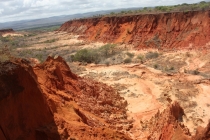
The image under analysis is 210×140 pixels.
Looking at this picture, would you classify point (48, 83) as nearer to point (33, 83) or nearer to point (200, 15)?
point (33, 83)

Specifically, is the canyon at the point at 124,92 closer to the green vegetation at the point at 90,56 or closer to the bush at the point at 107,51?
the bush at the point at 107,51

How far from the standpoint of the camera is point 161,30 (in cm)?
4562

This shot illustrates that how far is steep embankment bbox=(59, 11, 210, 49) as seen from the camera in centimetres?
4028

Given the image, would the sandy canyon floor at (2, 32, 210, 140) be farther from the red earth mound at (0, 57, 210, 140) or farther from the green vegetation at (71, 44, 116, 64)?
the green vegetation at (71, 44, 116, 64)

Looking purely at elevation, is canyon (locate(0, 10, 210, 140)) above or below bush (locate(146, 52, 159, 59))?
above

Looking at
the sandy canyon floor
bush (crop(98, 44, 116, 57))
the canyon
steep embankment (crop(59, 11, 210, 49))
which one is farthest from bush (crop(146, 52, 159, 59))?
bush (crop(98, 44, 116, 57))

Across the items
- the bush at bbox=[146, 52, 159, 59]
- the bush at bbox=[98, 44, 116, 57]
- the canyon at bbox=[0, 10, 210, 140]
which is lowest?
the bush at bbox=[146, 52, 159, 59]

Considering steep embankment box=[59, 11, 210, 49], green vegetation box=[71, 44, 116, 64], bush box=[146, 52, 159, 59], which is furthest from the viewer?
steep embankment box=[59, 11, 210, 49]

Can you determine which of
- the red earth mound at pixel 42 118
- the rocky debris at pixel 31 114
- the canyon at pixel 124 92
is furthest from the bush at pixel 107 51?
the rocky debris at pixel 31 114

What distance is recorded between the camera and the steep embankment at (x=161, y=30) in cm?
4028

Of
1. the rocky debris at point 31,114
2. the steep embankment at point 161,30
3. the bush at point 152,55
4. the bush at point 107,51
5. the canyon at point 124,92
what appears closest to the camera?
the rocky debris at point 31,114

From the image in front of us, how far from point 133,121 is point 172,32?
102 feet

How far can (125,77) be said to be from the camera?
26344 mm

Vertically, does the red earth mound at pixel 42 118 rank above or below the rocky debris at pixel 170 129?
above
